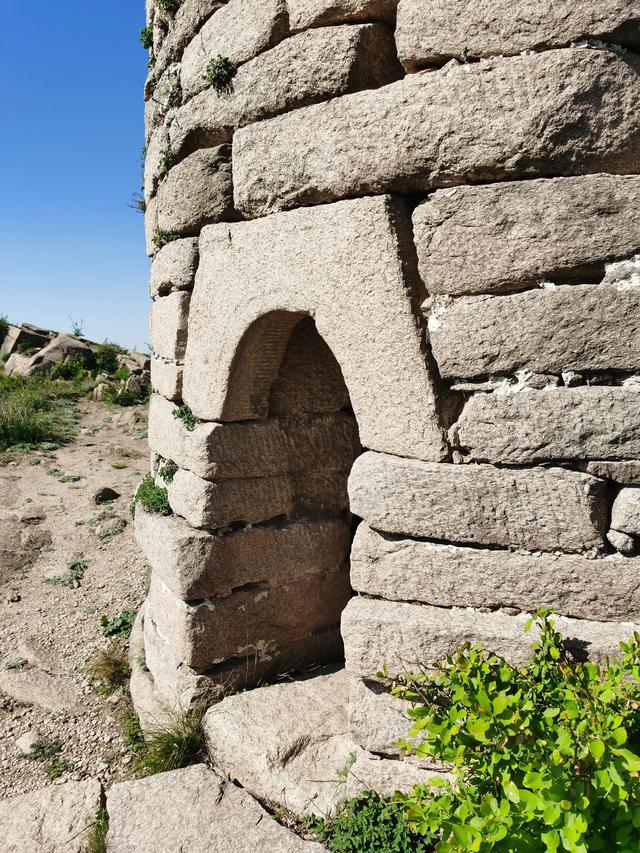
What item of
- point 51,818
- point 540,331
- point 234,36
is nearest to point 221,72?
point 234,36

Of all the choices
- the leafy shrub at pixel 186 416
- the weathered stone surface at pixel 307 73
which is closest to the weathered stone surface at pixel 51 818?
the leafy shrub at pixel 186 416

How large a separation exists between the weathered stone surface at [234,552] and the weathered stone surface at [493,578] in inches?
36.7

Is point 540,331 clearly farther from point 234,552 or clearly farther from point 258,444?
point 234,552

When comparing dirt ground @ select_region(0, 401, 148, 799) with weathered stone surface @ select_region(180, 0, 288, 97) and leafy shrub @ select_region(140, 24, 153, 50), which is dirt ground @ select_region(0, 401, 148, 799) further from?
leafy shrub @ select_region(140, 24, 153, 50)

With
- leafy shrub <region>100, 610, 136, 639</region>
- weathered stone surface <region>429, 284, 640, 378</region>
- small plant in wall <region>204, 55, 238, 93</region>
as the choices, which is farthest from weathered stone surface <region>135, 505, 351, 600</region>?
small plant in wall <region>204, 55, 238, 93</region>

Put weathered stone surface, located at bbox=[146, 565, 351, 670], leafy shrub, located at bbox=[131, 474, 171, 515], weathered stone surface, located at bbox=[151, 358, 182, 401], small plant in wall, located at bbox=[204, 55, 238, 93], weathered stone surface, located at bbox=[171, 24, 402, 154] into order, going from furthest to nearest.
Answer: leafy shrub, located at bbox=[131, 474, 171, 515], weathered stone surface, located at bbox=[151, 358, 182, 401], weathered stone surface, located at bbox=[146, 565, 351, 670], small plant in wall, located at bbox=[204, 55, 238, 93], weathered stone surface, located at bbox=[171, 24, 402, 154]

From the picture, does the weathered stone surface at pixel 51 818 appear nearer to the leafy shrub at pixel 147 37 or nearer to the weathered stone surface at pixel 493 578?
the weathered stone surface at pixel 493 578

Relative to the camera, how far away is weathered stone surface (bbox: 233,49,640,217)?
2.24 meters

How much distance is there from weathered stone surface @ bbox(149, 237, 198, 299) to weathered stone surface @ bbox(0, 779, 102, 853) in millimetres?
2531

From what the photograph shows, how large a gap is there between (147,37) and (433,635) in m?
3.96

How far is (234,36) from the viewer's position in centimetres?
313

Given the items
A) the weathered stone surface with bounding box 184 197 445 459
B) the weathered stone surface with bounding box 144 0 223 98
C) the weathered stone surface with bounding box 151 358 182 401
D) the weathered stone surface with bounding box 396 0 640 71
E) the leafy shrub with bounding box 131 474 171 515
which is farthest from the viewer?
the leafy shrub with bounding box 131 474 171 515

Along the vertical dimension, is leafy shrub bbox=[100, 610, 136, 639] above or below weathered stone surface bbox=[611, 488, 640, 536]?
below

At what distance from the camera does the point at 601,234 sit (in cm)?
226
